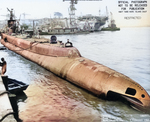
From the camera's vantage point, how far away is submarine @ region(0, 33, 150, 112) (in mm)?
8789

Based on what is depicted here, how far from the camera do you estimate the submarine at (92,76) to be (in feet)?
28.8

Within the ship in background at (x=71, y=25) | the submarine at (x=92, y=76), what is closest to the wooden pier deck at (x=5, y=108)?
the submarine at (x=92, y=76)

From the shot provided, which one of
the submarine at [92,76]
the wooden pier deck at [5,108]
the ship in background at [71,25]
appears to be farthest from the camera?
the ship in background at [71,25]

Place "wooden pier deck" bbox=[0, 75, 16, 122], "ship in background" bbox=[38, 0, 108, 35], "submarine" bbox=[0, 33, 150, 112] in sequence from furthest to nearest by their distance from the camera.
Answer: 1. "ship in background" bbox=[38, 0, 108, 35]
2. "submarine" bbox=[0, 33, 150, 112]
3. "wooden pier deck" bbox=[0, 75, 16, 122]

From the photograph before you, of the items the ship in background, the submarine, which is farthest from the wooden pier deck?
the ship in background

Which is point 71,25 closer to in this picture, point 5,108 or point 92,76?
point 92,76

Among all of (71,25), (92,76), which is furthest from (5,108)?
(71,25)

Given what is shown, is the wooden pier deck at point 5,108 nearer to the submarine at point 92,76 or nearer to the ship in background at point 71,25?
the submarine at point 92,76

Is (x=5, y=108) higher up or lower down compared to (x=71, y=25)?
lower down

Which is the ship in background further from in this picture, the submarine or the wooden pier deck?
the wooden pier deck

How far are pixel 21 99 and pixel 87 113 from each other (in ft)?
12.3

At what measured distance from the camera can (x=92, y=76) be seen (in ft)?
34.7

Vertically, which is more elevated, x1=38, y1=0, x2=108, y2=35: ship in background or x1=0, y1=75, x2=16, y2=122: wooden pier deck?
x1=38, y1=0, x2=108, y2=35: ship in background

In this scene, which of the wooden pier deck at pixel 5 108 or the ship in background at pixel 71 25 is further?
the ship in background at pixel 71 25
